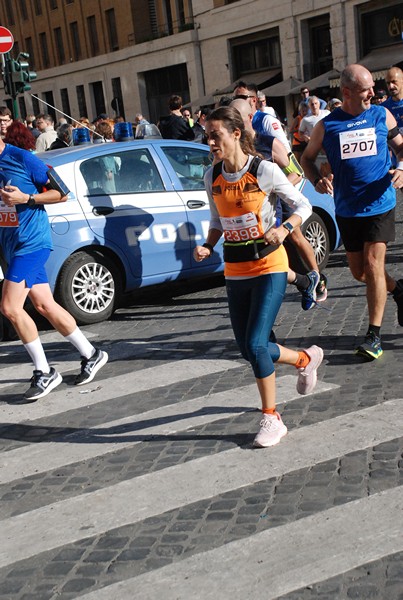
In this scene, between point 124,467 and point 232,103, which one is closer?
point 124,467

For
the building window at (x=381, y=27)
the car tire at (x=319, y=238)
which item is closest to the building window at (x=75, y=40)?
the building window at (x=381, y=27)

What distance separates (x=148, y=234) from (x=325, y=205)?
7.47ft

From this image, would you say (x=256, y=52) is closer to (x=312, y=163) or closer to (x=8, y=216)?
(x=312, y=163)

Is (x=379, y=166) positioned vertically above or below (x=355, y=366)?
above

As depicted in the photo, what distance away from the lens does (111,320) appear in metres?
8.51

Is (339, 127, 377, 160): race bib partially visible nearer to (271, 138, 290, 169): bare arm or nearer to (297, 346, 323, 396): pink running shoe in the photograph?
(271, 138, 290, 169): bare arm

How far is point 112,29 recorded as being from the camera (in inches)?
1972

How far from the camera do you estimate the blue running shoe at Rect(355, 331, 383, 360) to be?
20.0ft

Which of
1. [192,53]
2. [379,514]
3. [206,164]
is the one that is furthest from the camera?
[192,53]

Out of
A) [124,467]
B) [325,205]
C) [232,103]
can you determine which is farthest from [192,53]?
[124,467]

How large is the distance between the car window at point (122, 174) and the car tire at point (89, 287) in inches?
25.6

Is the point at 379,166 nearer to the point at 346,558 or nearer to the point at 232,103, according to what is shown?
the point at 232,103

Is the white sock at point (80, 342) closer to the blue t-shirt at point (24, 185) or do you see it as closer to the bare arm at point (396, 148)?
the blue t-shirt at point (24, 185)

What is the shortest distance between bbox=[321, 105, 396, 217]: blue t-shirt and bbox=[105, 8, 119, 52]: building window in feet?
151
